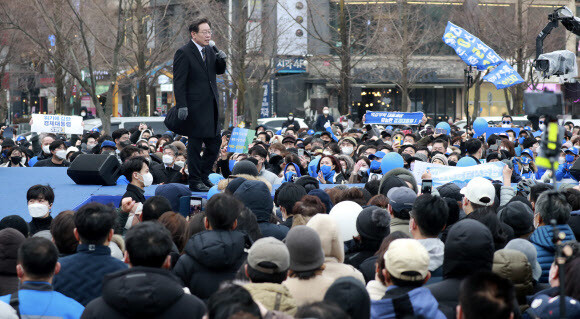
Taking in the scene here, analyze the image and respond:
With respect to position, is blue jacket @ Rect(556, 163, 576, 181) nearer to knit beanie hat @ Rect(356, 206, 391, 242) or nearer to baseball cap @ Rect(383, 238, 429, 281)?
knit beanie hat @ Rect(356, 206, 391, 242)

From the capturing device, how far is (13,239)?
4922 mm

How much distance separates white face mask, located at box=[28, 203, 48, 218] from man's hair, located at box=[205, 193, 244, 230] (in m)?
2.44

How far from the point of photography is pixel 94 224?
482 centimetres

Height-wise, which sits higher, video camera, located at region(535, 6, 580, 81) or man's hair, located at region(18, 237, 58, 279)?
video camera, located at region(535, 6, 580, 81)

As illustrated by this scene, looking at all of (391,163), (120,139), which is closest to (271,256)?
(391,163)

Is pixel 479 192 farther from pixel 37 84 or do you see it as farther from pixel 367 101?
pixel 37 84

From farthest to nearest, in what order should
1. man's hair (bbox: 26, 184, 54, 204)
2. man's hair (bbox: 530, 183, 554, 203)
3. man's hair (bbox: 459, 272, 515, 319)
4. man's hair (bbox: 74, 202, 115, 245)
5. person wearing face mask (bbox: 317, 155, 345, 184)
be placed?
person wearing face mask (bbox: 317, 155, 345, 184)
man's hair (bbox: 530, 183, 554, 203)
man's hair (bbox: 26, 184, 54, 204)
man's hair (bbox: 74, 202, 115, 245)
man's hair (bbox: 459, 272, 515, 319)

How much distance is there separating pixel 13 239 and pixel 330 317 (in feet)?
7.93

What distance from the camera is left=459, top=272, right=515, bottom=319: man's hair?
3660mm

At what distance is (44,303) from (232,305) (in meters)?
1.38

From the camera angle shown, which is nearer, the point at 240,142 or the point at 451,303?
the point at 451,303

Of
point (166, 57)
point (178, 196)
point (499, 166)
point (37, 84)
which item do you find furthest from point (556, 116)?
point (37, 84)

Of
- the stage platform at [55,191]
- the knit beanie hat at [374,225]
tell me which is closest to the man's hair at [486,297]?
the knit beanie hat at [374,225]

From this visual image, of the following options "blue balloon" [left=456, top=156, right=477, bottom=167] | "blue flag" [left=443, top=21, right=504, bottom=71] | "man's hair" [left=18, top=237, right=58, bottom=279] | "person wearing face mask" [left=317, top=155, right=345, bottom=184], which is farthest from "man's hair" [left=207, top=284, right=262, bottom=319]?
"blue flag" [left=443, top=21, right=504, bottom=71]
